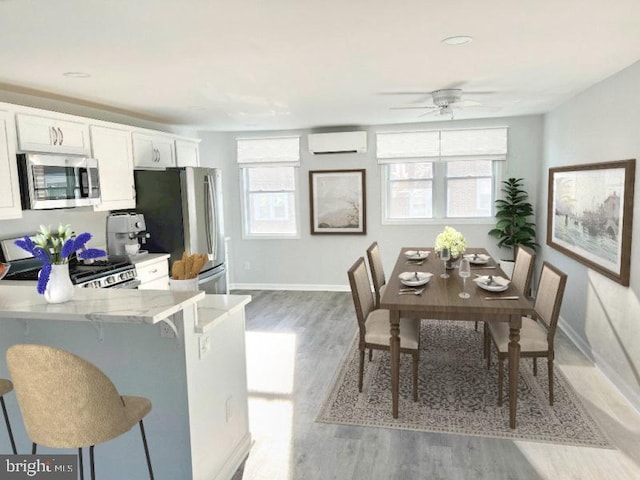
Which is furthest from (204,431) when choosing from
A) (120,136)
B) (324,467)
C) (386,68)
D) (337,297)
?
(337,297)

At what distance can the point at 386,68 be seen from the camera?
331 cm

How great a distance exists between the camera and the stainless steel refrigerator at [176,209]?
16.5 feet

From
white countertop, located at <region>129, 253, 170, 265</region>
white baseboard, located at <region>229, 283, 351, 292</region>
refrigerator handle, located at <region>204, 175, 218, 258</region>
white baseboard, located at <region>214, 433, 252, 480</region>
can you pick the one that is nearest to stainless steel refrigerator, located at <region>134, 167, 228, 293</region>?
refrigerator handle, located at <region>204, 175, 218, 258</region>

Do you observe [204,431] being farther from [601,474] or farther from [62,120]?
[62,120]

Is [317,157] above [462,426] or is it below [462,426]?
above

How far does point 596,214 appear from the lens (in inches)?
159

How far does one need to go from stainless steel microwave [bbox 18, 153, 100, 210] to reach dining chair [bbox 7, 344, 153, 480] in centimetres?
236

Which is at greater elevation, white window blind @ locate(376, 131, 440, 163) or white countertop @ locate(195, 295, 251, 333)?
white window blind @ locate(376, 131, 440, 163)

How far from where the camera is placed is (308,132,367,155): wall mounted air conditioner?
6500mm

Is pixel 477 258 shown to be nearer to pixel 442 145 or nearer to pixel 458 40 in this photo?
pixel 442 145

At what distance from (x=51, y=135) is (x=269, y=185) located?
11.7ft

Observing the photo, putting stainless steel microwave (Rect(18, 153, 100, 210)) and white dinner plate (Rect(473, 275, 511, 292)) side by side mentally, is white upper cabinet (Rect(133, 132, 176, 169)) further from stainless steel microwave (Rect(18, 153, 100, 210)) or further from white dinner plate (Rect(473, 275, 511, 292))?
white dinner plate (Rect(473, 275, 511, 292))

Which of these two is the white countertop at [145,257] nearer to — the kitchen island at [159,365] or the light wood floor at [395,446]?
the light wood floor at [395,446]

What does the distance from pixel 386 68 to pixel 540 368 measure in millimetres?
2726
